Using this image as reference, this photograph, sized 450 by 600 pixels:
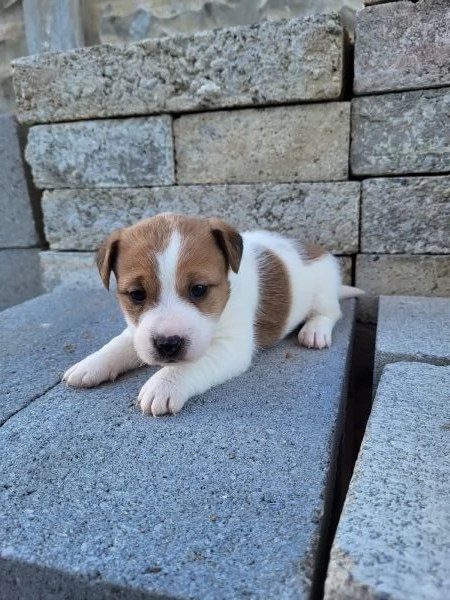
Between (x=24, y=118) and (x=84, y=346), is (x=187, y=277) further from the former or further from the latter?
(x=24, y=118)

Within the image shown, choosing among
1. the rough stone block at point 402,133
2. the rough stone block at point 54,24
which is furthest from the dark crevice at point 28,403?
the rough stone block at point 54,24

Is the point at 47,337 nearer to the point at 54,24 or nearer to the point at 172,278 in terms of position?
the point at 172,278

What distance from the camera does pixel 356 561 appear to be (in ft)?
3.84

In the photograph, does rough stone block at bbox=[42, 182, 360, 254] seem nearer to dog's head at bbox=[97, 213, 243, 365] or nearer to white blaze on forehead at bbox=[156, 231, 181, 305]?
dog's head at bbox=[97, 213, 243, 365]

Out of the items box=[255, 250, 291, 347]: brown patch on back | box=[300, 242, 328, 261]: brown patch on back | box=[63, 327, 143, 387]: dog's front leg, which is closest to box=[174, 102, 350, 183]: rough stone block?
box=[300, 242, 328, 261]: brown patch on back

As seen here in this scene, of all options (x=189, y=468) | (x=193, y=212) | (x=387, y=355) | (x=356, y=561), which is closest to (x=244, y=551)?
(x=356, y=561)

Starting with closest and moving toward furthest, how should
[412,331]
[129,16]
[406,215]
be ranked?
[412,331] < [406,215] < [129,16]

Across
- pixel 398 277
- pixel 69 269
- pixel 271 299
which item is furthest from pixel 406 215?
pixel 69 269

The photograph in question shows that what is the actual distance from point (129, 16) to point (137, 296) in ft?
11.1

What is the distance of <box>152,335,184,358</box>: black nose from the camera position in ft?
6.54

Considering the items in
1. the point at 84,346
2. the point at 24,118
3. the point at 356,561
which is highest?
the point at 24,118

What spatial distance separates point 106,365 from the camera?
2.46 metres

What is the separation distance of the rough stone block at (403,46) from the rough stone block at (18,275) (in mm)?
3366

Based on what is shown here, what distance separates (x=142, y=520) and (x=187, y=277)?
1.01 meters
